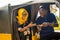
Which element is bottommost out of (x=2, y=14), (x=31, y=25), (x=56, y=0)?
(x=31, y=25)

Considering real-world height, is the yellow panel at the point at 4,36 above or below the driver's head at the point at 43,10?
below

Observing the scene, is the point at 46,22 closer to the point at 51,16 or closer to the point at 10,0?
the point at 51,16

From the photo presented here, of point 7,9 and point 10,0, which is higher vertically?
point 10,0

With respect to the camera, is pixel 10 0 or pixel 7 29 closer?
pixel 7 29

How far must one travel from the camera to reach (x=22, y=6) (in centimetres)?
118

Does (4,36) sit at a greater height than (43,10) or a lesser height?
lesser

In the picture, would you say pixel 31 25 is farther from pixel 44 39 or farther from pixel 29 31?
pixel 44 39

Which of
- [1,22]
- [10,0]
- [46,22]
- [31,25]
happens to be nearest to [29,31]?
[31,25]

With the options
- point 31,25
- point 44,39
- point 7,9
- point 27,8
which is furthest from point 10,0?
point 44,39

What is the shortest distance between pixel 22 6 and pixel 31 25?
189 millimetres

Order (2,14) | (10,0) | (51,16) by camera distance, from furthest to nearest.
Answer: (10,0), (2,14), (51,16)

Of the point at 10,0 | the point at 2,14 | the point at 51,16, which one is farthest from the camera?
the point at 10,0

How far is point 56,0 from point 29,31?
370 millimetres

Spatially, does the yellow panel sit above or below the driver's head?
below
